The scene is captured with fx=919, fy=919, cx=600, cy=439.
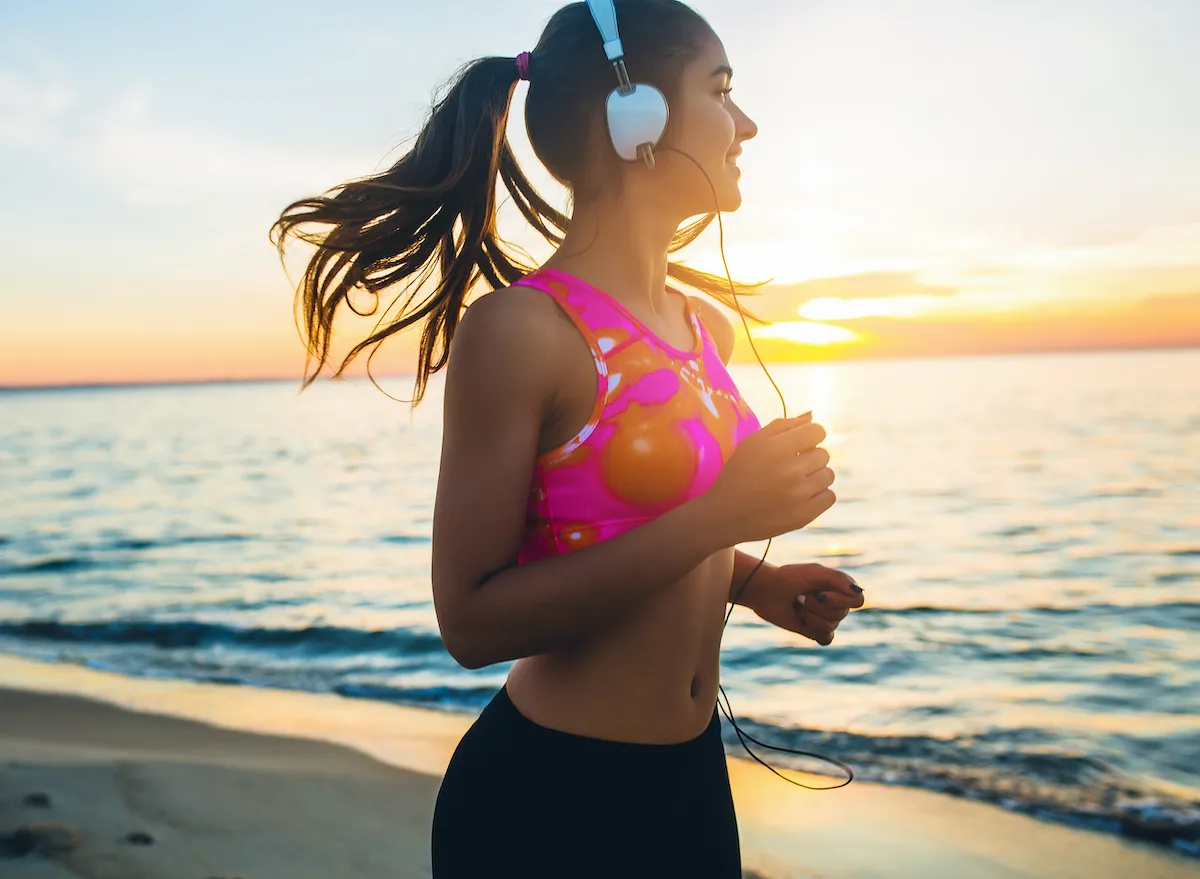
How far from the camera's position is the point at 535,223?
7.30 ft

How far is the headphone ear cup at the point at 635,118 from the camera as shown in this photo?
1.71 meters

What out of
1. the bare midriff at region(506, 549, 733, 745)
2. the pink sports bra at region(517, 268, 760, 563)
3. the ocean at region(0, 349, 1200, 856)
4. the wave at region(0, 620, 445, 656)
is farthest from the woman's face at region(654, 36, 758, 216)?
the wave at region(0, 620, 445, 656)

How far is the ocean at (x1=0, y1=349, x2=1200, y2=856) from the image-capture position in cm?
554

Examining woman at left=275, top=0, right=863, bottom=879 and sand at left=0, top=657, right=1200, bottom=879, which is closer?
woman at left=275, top=0, right=863, bottom=879

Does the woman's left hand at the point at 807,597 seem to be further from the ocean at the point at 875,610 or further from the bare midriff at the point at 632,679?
the ocean at the point at 875,610

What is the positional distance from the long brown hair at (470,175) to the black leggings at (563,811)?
971 mm

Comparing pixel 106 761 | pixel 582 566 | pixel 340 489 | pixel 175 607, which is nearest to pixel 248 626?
pixel 175 607

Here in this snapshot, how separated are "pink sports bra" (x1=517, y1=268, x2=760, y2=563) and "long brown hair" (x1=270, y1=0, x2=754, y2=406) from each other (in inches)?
13.9

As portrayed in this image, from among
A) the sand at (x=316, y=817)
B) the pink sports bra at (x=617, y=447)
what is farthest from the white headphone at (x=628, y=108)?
the sand at (x=316, y=817)

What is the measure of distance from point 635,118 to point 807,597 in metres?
1.04

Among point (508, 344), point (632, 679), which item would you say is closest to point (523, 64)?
point (508, 344)

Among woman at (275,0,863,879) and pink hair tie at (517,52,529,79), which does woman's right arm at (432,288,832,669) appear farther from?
pink hair tie at (517,52,529,79)

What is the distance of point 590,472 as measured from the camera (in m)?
1.53

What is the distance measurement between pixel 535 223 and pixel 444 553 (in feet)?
3.43
